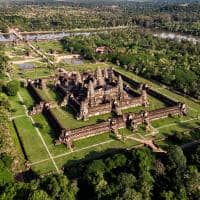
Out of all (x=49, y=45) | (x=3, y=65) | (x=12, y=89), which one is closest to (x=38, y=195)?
(x=12, y=89)

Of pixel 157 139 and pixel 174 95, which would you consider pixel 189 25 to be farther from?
pixel 157 139

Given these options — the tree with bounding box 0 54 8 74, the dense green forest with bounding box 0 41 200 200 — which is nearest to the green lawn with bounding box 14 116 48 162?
the dense green forest with bounding box 0 41 200 200

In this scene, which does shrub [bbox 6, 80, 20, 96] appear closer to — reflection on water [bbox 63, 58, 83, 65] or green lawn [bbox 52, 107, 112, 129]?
green lawn [bbox 52, 107, 112, 129]

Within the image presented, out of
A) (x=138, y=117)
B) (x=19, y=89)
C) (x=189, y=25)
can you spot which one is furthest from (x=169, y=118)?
(x=189, y=25)

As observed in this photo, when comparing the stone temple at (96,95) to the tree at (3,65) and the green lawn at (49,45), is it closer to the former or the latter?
the tree at (3,65)

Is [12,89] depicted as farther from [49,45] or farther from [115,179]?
[49,45]
